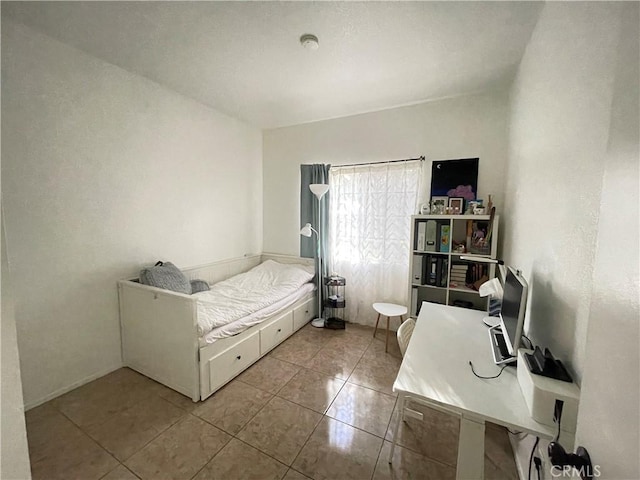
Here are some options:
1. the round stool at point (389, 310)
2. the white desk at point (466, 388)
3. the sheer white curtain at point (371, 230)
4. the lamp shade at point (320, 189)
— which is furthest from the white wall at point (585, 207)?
the lamp shade at point (320, 189)

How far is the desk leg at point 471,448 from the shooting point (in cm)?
96

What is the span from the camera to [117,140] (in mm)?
2201

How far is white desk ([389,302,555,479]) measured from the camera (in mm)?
953

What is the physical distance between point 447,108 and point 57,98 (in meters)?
3.43

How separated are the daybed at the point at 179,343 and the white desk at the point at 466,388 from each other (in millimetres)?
1357

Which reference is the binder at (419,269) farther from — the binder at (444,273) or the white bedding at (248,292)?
the white bedding at (248,292)

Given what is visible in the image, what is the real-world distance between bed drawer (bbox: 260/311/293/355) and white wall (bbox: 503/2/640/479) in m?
1.99

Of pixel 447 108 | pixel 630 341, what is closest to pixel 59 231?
pixel 630 341

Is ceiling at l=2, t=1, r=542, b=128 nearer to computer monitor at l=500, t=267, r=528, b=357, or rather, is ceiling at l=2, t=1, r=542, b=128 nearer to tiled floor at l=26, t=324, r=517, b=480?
computer monitor at l=500, t=267, r=528, b=357

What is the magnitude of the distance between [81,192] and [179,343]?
4.73 ft

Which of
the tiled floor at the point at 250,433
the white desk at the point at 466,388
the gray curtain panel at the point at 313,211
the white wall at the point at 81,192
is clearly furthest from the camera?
the gray curtain panel at the point at 313,211

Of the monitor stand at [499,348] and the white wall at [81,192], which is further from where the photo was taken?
the white wall at [81,192]

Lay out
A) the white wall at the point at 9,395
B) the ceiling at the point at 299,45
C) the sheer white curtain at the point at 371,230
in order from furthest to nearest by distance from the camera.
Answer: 1. the sheer white curtain at the point at 371,230
2. the ceiling at the point at 299,45
3. the white wall at the point at 9,395

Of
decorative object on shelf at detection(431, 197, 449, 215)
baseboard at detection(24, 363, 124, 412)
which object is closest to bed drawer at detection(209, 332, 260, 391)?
baseboard at detection(24, 363, 124, 412)
